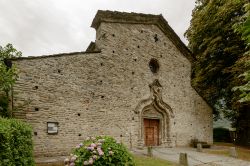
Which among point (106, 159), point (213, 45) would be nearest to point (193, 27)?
point (213, 45)

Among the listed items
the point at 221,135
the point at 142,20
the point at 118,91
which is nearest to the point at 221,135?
the point at 221,135

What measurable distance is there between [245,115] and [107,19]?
535 inches

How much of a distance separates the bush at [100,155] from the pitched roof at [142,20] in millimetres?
10726

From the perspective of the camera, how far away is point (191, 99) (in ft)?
66.4

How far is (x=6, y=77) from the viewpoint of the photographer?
10.7m

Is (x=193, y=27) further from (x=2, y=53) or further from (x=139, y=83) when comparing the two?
(x=2, y=53)

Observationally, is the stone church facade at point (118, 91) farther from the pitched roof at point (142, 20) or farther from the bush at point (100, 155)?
the bush at point (100, 155)

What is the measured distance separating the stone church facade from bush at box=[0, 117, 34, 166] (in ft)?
14.7

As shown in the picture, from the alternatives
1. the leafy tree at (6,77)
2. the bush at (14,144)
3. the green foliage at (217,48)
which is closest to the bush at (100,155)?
the bush at (14,144)

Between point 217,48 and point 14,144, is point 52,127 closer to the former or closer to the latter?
point 14,144

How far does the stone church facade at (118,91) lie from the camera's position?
1302 cm

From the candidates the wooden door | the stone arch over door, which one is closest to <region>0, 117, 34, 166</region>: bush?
the stone arch over door

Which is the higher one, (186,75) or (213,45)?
(213,45)

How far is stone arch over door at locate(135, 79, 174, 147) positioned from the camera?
17688 mm
